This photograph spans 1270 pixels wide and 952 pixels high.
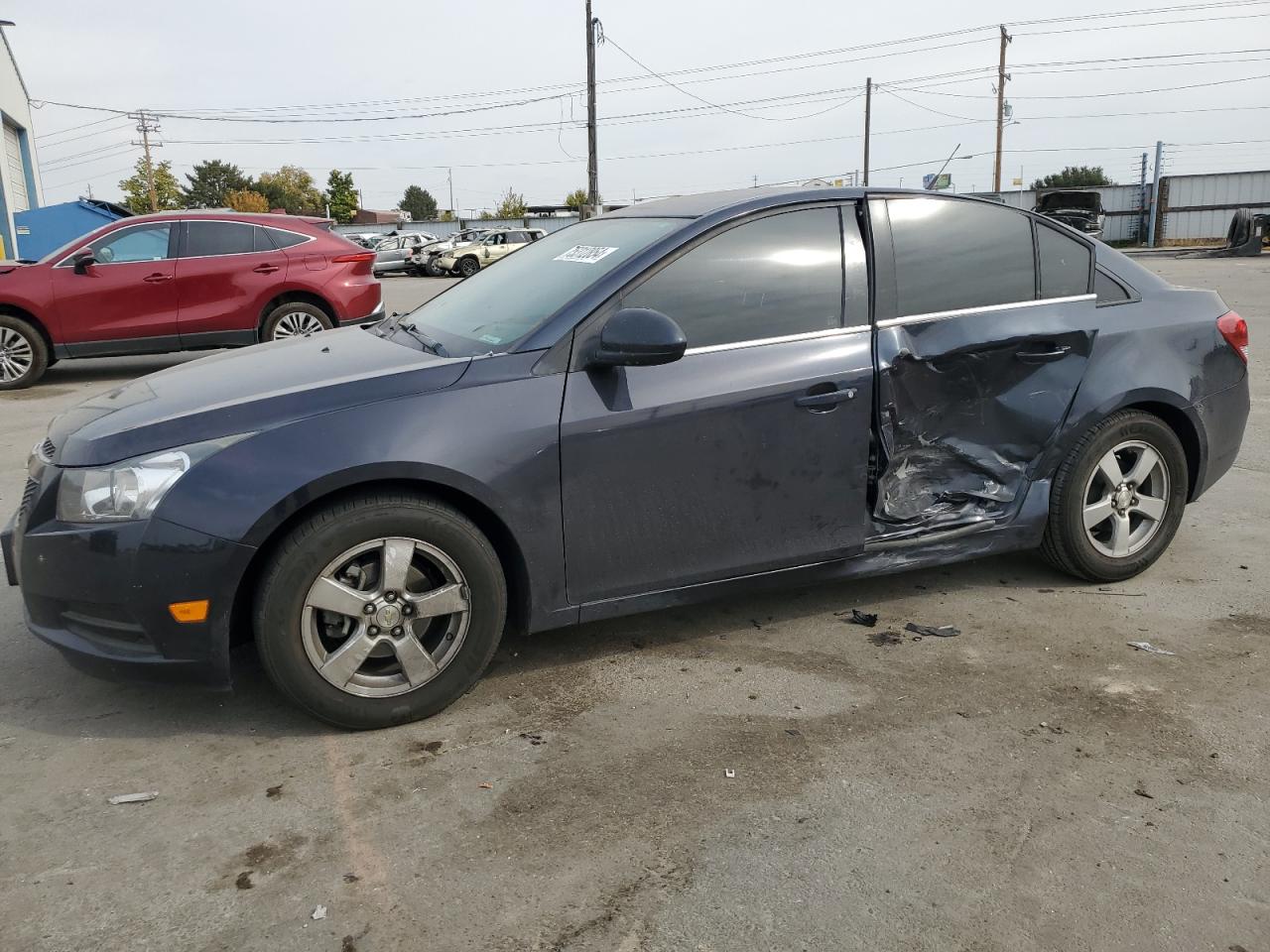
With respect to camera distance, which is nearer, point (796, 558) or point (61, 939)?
point (61, 939)

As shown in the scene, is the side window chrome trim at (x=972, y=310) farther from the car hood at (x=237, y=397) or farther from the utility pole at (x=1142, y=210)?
the utility pole at (x=1142, y=210)

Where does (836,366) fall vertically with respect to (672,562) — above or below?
above

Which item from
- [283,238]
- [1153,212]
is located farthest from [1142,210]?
[283,238]

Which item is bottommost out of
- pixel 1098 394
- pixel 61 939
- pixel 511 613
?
pixel 61 939

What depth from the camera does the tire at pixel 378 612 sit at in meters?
3.01

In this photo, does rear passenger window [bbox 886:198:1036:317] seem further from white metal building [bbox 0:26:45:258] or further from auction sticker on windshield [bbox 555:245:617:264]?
white metal building [bbox 0:26:45:258]

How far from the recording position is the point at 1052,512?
421 centimetres

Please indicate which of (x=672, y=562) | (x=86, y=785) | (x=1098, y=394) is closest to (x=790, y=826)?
(x=672, y=562)

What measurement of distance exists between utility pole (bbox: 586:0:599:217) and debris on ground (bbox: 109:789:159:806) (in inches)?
1255

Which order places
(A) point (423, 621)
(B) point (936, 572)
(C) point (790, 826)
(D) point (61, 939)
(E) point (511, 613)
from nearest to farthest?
(D) point (61, 939) < (C) point (790, 826) < (A) point (423, 621) < (E) point (511, 613) < (B) point (936, 572)

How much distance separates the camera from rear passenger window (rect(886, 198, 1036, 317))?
3914 millimetres

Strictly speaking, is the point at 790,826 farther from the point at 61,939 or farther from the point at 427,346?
the point at 427,346

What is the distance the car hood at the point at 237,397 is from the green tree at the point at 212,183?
311 ft

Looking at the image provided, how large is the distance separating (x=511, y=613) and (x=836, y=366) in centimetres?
142
